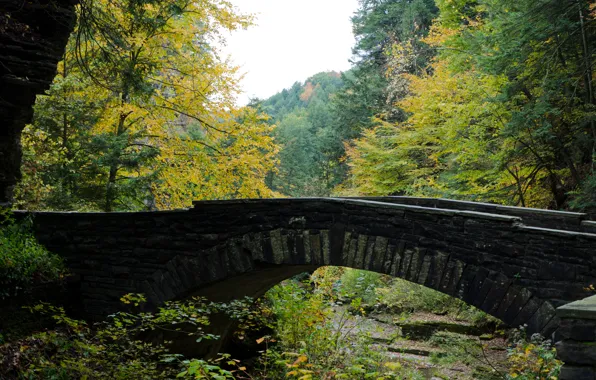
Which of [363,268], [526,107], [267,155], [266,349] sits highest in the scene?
[526,107]

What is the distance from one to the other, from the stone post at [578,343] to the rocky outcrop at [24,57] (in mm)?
6467

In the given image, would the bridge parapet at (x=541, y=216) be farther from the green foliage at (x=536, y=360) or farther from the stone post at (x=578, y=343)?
the stone post at (x=578, y=343)

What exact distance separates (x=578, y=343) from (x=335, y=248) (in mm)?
4113

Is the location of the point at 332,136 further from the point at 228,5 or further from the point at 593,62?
the point at 593,62

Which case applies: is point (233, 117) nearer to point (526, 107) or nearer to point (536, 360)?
point (526, 107)

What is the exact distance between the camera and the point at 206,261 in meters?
7.47

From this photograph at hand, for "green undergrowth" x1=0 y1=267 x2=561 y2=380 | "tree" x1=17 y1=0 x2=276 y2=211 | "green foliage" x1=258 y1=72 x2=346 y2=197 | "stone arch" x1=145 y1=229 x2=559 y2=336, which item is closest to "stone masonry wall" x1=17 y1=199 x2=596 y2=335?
"stone arch" x1=145 y1=229 x2=559 y2=336

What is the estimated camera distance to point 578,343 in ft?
9.30

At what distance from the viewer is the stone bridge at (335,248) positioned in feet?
18.2

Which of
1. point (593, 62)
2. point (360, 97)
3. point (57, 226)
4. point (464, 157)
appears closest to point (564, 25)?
point (593, 62)

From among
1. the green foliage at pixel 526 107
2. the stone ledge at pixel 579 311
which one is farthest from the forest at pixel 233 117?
the stone ledge at pixel 579 311

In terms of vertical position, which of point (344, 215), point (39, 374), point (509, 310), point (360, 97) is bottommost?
point (39, 374)

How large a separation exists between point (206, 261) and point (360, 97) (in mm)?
19532

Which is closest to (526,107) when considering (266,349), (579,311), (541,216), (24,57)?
(541,216)
